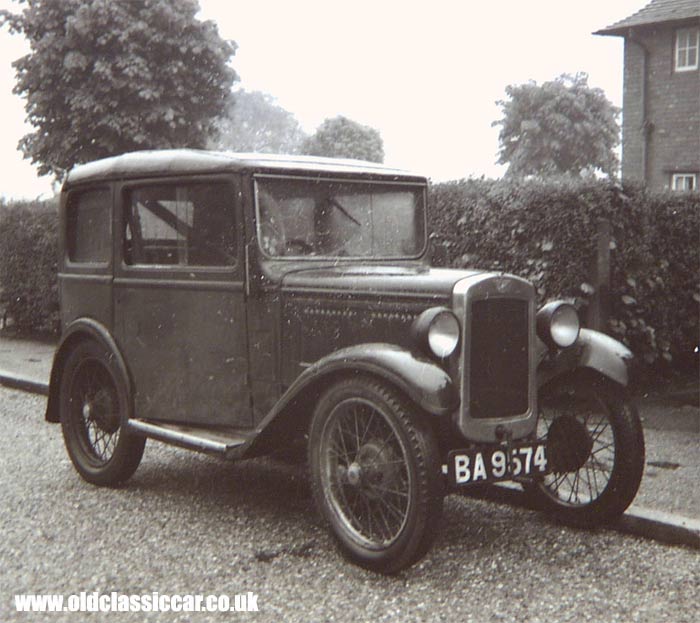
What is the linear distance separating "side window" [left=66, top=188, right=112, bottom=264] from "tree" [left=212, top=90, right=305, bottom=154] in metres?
81.1

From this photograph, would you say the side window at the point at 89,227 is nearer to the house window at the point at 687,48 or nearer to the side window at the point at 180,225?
the side window at the point at 180,225

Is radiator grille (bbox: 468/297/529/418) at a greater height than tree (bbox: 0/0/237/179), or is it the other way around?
tree (bbox: 0/0/237/179)

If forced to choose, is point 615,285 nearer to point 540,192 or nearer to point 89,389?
point 540,192

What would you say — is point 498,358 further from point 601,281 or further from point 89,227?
point 601,281

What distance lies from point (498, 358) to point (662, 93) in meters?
21.1

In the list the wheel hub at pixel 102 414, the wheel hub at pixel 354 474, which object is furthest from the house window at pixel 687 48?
the wheel hub at pixel 354 474

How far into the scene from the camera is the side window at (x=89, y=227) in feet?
19.9

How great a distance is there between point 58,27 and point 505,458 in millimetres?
24009

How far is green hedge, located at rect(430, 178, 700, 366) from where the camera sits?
26.6 feet

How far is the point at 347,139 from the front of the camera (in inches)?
2087

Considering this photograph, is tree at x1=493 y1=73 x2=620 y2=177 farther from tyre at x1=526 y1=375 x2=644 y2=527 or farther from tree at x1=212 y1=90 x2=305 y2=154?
tyre at x1=526 y1=375 x2=644 y2=527

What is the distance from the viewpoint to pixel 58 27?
25656mm

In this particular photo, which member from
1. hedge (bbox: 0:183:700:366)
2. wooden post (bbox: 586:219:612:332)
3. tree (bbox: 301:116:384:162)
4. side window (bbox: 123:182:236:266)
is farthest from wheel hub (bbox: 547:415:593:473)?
tree (bbox: 301:116:384:162)

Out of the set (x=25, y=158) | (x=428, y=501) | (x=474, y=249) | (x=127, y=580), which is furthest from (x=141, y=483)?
(x=25, y=158)
